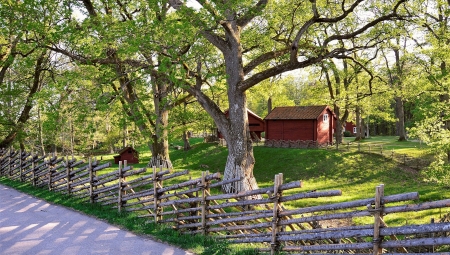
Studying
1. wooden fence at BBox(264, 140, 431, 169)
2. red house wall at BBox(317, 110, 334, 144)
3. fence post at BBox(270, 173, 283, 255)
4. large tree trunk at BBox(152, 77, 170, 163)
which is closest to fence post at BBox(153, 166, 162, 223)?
fence post at BBox(270, 173, 283, 255)

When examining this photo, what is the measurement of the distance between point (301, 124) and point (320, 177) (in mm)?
10115

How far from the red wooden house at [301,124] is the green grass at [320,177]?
10.0 feet

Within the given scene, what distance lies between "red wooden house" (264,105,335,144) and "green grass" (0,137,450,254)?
3052 millimetres

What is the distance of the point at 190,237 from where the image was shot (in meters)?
7.96

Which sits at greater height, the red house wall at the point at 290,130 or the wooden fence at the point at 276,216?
the red house wall at the point at 290,130

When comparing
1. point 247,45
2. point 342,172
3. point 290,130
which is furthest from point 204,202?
point 290,130

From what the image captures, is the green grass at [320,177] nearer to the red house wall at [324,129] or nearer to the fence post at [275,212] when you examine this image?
the fence post at [275,212]

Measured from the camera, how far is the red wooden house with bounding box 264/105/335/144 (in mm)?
33500

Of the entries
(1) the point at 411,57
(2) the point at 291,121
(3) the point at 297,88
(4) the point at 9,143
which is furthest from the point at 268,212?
(3) the point at 297,88

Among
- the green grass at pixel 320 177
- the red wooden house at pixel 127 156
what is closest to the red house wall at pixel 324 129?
the green grass at pixel 320 177

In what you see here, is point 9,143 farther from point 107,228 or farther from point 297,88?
point 297,88

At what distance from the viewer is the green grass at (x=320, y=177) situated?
1046 cm

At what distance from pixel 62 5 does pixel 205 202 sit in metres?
14.1

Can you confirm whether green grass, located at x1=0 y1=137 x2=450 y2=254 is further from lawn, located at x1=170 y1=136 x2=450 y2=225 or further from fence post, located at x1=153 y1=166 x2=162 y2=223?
fence post, located at x1=153 y1=166 x2=162 y2=223
